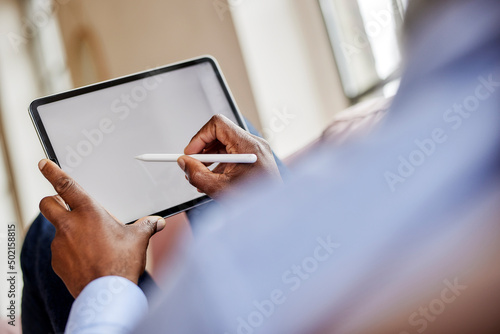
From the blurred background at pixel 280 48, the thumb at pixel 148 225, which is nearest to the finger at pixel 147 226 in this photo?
the thumb at pixel 148 225

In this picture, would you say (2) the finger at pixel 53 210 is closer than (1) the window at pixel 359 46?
Yes

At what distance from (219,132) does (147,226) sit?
0.13 metres

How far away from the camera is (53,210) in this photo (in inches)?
16.2

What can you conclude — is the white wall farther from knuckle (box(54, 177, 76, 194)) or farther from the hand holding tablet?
knuckle (box(54, 177, 76, 194))

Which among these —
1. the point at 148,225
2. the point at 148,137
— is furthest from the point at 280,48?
the point at 148,225

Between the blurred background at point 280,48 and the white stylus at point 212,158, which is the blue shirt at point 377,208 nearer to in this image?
the white stylus at point 212,158

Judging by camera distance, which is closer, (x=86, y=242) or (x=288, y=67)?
(x=86, y=242)

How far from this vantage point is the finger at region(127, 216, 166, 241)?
42cm

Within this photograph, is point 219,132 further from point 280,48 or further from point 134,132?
point 280,48

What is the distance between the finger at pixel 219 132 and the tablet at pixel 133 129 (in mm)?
59

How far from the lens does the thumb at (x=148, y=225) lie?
1.39 ft

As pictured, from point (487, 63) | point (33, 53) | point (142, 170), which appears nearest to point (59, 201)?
point (142, 170)

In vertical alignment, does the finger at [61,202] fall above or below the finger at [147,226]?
above

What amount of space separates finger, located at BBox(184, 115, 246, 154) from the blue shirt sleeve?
7.0 inches
